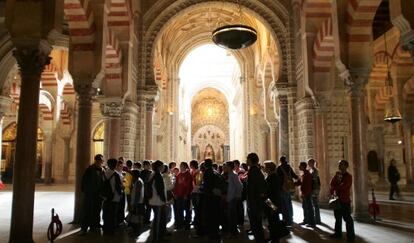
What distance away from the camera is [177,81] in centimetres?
2348

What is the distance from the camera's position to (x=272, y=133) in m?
17.1

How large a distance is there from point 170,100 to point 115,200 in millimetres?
16020

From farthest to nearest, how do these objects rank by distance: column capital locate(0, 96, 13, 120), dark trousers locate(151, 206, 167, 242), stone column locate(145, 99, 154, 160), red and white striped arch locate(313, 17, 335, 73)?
stone column locate(145, 99, 154, 160), column capital locate(0, 96, 13, 120), red and white striped arch locate(313, 17, 335, 73), dark trousers locate(151, 206, 167, 242)

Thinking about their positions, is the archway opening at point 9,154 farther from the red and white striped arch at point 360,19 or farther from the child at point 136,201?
the red and white striped arch at point 360,19

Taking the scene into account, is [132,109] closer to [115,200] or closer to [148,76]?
[148,76]

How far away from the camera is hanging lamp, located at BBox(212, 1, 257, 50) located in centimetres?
941

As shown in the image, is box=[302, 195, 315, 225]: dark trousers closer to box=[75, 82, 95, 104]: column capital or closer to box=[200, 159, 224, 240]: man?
box=[200, 159, 224, 240]: man

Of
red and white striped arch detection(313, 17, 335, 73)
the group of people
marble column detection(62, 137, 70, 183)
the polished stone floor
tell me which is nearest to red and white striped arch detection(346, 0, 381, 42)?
red and white striped arch detection(313, 17, 335, 73)

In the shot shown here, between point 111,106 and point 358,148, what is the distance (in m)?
6.39

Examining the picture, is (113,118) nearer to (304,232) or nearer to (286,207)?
(286,207)

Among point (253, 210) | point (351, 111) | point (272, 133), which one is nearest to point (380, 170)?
point (272, 133)

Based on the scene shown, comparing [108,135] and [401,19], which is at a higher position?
[401,19]

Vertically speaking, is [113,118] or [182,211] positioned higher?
[113,118]

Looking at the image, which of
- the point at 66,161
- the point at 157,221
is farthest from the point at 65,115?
Result: the point at 157,221
